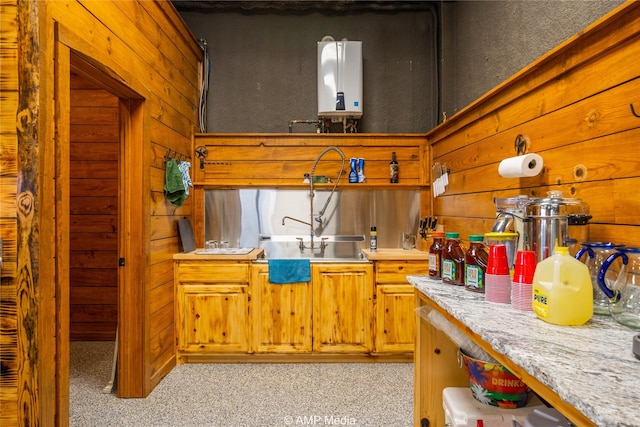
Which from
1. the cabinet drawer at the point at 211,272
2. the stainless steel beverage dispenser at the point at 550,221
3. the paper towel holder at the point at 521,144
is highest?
the paper towel holder at the point at 521,144

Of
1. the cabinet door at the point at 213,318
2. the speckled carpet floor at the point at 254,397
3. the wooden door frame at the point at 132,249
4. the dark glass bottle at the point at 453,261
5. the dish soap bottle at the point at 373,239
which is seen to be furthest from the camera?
the dish soap bottle at the point at 373,239

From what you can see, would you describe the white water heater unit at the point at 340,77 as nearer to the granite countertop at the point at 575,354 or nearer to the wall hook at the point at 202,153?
the wall hook at the point at 202,153

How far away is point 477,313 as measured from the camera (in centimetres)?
105

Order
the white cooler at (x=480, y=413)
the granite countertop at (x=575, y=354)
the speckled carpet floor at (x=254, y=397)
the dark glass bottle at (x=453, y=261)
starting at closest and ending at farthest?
the granite countertop at (x=575, y=354) < the white cooler at (x=480, y=413) < the dark glass bottle at (x=453, y=261) < the speckled carpet floor at (x=254, y=397)

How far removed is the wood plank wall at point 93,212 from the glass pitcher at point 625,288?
360 cm

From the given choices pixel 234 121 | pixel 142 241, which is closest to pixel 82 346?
pixel 142 241

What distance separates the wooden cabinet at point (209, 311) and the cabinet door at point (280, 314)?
10 cm

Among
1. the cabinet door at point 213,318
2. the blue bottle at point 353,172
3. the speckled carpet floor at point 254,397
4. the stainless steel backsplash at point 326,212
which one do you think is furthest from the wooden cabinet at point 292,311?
the blue bottle at point 353,172

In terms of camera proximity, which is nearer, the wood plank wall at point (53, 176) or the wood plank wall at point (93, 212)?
the wood plank wall at point (53, 176)

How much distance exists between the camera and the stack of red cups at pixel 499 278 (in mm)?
1160

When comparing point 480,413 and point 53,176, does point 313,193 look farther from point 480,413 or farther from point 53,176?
point 480,413

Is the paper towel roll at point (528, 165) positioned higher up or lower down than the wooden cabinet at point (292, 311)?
higher up

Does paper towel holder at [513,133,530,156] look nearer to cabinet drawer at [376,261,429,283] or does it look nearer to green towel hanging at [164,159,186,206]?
cabinet drawer at [376,261,429,283]

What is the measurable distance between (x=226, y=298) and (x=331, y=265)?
0.90m
